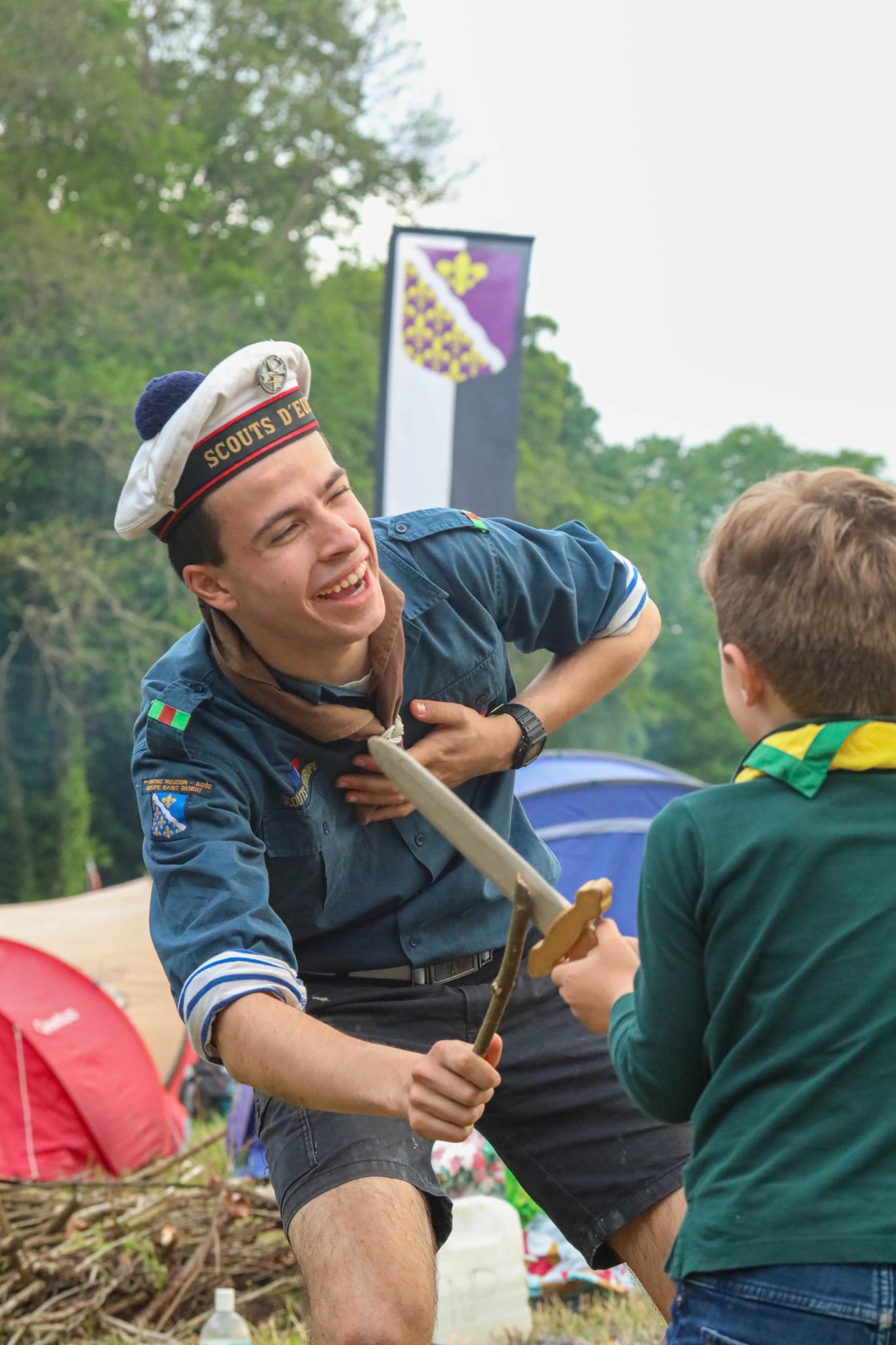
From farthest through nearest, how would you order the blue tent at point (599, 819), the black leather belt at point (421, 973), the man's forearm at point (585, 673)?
1. the blue tent at point (599, 819)
2. the man's forearm at point (585, 673)
3. the black leather belt at point (421, 973)

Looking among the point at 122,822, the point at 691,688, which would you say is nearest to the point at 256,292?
the point at 122,822

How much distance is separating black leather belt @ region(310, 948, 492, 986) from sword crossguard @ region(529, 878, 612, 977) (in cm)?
110

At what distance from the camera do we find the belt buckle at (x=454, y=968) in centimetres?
269

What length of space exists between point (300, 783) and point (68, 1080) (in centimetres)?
409

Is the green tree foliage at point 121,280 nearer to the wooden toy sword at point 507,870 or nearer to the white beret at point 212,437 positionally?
the white beret at point 212,437

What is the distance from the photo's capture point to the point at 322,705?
253cm

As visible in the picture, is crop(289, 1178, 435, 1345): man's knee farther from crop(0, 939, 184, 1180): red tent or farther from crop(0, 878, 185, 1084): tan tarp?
crop(0, 878, 185, 1084): tan tarp

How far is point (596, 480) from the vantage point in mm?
29688

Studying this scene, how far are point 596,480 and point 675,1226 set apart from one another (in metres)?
27.7

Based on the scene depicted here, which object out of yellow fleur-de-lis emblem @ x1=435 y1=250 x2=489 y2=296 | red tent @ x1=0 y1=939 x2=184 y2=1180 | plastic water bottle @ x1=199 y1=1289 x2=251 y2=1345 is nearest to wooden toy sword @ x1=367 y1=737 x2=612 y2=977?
plastic water bottle @ x1=199 y1=1289 x2=251 y2=1345

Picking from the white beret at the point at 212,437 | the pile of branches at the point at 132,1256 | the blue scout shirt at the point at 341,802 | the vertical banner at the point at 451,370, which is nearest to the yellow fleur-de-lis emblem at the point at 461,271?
the vertical banner at the point at 451,370

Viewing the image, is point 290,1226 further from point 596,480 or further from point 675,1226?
point 596,480

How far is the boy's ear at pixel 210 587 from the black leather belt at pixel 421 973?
2.35 ft

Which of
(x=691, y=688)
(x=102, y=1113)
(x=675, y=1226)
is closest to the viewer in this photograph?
(x=675, y=1226)
